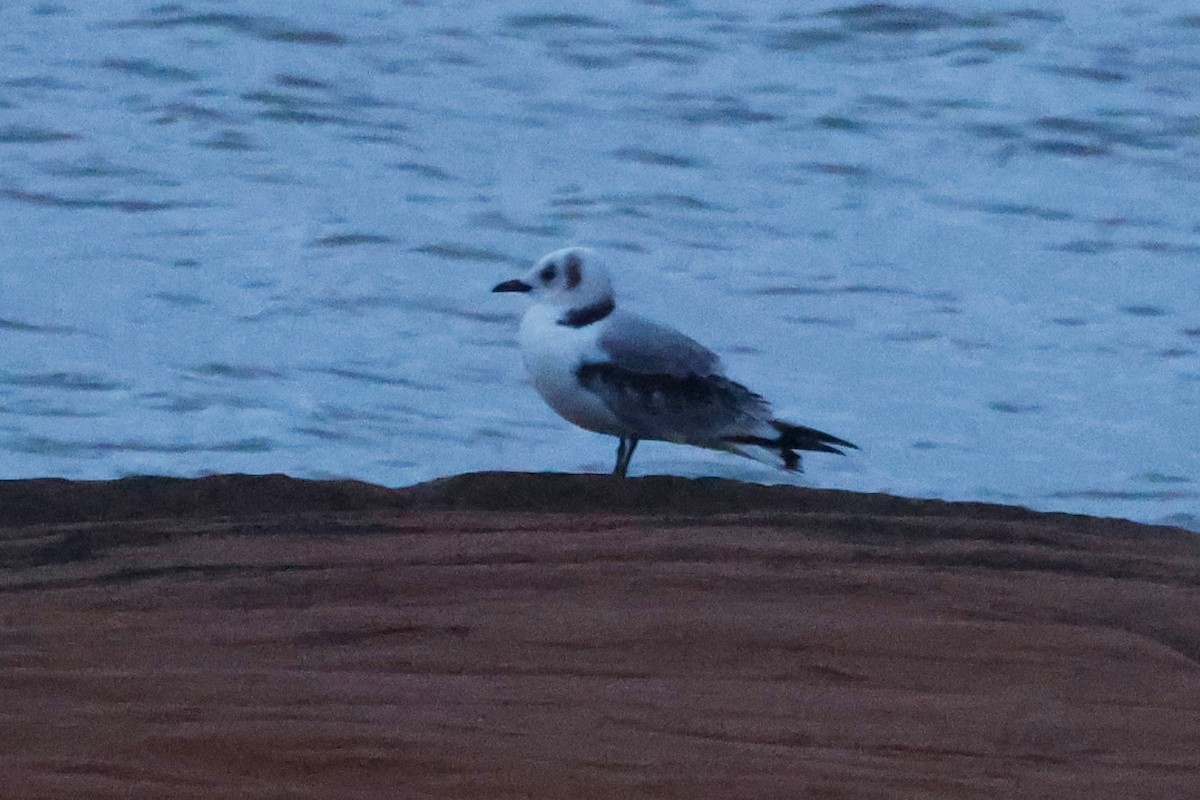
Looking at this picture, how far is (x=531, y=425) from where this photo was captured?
219 inches

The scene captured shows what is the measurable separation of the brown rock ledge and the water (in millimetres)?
1867

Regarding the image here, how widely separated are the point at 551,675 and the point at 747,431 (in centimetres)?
152

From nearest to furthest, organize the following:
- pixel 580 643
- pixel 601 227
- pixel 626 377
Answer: pixel 580 643 < pixel 626 377 < pixel 601 227

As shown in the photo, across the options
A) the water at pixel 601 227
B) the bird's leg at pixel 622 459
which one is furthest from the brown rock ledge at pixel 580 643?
the water at pixel 601 227

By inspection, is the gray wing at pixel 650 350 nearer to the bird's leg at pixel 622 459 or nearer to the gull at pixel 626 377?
the gull at pixel 626 377

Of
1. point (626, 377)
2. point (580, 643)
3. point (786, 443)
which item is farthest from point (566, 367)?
point (580, 643)

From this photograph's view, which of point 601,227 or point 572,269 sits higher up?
point 572,269

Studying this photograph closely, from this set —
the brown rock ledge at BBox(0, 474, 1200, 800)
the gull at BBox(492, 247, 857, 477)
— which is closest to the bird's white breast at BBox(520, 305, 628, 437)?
the gull at BBox(492, 247, 857, 477)

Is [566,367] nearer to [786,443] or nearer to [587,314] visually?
[587,314]

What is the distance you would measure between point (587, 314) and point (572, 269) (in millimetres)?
93

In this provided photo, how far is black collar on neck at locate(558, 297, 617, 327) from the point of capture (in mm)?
3982

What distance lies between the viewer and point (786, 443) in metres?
4.01

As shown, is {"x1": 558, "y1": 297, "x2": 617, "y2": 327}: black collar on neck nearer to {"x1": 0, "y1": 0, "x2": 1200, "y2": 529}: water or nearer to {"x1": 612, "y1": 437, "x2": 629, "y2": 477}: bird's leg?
{"x1": 612, "y1": 437, "x2": 629, "y2": 477}: bird's leg

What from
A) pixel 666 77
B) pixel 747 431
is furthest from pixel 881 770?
pixel 666 77
